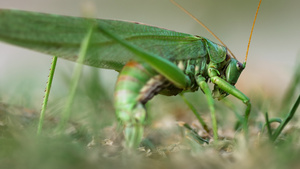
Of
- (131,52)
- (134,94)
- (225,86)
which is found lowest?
(134,94)

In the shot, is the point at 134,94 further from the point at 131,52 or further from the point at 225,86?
the point at 225,86

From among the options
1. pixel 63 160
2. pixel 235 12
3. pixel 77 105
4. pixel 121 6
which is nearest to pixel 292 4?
pixel 235 12

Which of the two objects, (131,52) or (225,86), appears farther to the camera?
(225,86)

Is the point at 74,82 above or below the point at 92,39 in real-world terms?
below

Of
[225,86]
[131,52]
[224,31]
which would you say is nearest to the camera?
[131,52]

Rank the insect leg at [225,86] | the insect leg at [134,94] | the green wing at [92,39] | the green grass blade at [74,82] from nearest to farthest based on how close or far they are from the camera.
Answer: the green grass blade at [74,82] < the green wing at [92,39] < the insect leg at [134,94] < the insect leg at [225,86]

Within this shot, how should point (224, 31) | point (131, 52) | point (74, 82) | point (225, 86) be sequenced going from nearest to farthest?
point (74, 82) → point (131, 52) → point (225, 86) → point (224, 31)

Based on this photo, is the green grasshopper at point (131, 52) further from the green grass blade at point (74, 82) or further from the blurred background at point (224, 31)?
the blurred background at point (224, 31)

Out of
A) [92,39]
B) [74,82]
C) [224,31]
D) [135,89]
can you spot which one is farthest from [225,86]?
[224,31]

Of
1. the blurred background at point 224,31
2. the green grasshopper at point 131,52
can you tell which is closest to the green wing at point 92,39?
the green grasshopper at point 131,52
